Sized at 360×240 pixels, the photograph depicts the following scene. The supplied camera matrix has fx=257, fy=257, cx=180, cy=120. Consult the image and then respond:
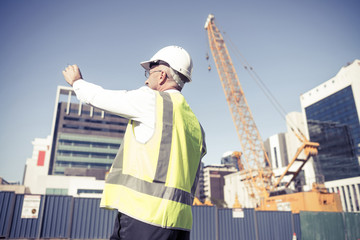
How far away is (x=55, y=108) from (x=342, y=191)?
93122 mm

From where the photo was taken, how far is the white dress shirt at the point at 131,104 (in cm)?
140

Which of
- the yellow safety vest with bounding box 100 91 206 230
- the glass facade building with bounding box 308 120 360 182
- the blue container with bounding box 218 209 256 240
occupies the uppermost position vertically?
the glass facade building with bounding box 308 120 360 182

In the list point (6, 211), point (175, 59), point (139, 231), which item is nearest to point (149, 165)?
point (139, 231)

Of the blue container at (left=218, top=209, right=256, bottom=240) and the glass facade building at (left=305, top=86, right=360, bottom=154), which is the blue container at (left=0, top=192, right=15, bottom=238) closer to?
the blue container at (left=218, top=209, right=256, bottom=240)

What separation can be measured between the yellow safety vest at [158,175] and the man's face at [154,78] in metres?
0.27

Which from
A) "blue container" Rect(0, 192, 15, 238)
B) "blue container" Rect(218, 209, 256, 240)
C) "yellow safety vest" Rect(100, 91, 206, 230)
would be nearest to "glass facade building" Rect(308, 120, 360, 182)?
"blue container" Rect(218, 209, 256, 240)

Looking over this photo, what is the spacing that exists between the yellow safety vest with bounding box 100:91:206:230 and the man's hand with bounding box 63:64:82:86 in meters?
0.49

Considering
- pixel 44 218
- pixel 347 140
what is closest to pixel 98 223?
pixel 44 218

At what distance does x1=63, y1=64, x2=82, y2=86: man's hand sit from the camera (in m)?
1.59

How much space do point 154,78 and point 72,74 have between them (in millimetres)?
526

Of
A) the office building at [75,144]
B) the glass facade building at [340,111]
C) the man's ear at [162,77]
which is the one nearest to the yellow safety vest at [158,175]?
the man's ear at [162,77]

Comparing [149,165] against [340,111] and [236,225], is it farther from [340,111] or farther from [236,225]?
[340,111]

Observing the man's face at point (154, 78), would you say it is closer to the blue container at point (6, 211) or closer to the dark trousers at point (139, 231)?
the dark trousers at point (139, 231)

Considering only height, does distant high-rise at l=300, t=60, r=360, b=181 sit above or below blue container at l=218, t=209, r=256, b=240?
above
